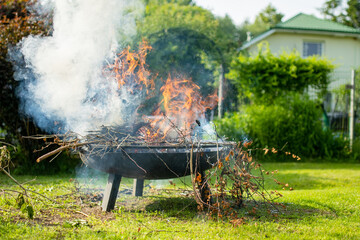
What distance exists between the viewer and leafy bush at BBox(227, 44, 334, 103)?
31.3 ft

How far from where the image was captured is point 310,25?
1872 cm

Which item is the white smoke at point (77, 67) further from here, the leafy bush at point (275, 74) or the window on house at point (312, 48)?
the window on house at point (312, 48)

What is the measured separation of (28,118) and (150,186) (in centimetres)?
283

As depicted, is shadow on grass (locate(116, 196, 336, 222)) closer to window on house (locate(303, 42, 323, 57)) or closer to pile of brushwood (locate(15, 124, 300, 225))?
pile of brushwood (locate(15, 124, 300, 225))

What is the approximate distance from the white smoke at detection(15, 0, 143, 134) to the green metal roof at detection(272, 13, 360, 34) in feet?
45.0

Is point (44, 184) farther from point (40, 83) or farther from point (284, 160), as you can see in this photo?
point (284, 160)

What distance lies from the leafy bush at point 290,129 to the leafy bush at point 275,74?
52 centimetres

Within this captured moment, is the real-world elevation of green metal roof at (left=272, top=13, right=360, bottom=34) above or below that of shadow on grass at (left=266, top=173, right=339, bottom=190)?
above

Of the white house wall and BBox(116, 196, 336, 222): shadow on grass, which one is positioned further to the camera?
the white house wall

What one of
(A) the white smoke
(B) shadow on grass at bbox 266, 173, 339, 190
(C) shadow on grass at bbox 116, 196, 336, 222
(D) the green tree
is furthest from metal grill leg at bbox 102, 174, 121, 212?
(D) the green tree

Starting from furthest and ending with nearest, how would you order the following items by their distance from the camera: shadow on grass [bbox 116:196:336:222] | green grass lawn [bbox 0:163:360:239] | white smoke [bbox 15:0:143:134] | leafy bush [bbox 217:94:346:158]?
leafy bush [bbox 217:94:346:158] < white smoke [bbox 15:0:143:134] < shadow on grass [bbox 116:196:336:222] < green grass lawn [bbox 0:163:360:239]

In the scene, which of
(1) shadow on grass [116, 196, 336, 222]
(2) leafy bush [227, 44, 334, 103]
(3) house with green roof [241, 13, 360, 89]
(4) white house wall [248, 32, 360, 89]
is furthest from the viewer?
(4) white house wall [248, 32, 360, 89]

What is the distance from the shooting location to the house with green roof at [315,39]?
18.2 meters

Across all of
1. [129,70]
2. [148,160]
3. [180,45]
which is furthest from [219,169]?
[180,45]
